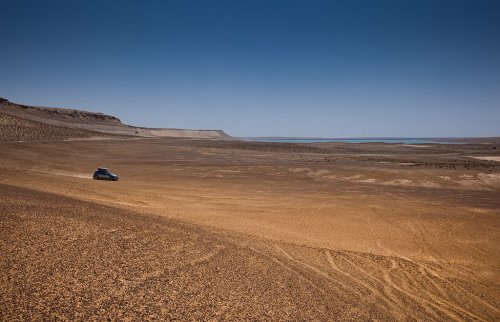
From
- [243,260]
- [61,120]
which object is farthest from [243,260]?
[61,120]

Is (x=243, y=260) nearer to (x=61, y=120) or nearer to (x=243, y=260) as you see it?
(x=243, y=260)

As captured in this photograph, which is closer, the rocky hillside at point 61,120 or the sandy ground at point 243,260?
the sandy ground at point 243,260

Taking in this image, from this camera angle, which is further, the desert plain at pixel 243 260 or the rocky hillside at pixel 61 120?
the rocky hillside at pixel 61 120

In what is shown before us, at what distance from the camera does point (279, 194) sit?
28250 millimetres

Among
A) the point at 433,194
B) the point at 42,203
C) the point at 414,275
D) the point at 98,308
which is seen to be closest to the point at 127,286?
the point at 98,308

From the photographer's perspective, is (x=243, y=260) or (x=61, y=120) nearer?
(x=243, y=260)

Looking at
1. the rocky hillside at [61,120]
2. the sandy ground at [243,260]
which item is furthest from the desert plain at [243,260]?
the rocky hillside at [61,120]

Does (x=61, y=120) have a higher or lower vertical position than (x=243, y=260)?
higher

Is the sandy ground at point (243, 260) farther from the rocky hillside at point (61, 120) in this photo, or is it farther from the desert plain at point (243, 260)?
the rocky hillside at point (61, 120)

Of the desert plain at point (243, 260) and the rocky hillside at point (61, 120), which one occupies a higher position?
the rocky hillside at point (61, 120)

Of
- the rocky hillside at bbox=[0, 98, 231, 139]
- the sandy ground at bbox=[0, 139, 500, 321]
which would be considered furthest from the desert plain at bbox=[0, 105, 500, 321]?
the rocky hillside at bbox=[0, 98, 231, 139]

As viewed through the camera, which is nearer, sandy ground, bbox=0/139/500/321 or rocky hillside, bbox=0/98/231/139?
sandy ground, bbox=0/139/500/321

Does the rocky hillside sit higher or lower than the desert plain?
higher

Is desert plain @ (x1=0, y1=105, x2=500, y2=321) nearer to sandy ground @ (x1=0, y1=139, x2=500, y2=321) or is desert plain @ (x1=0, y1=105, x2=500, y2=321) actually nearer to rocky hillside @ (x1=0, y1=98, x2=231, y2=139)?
sandy ground @ (x1=0, y1=139, x2=500, y2=321)
